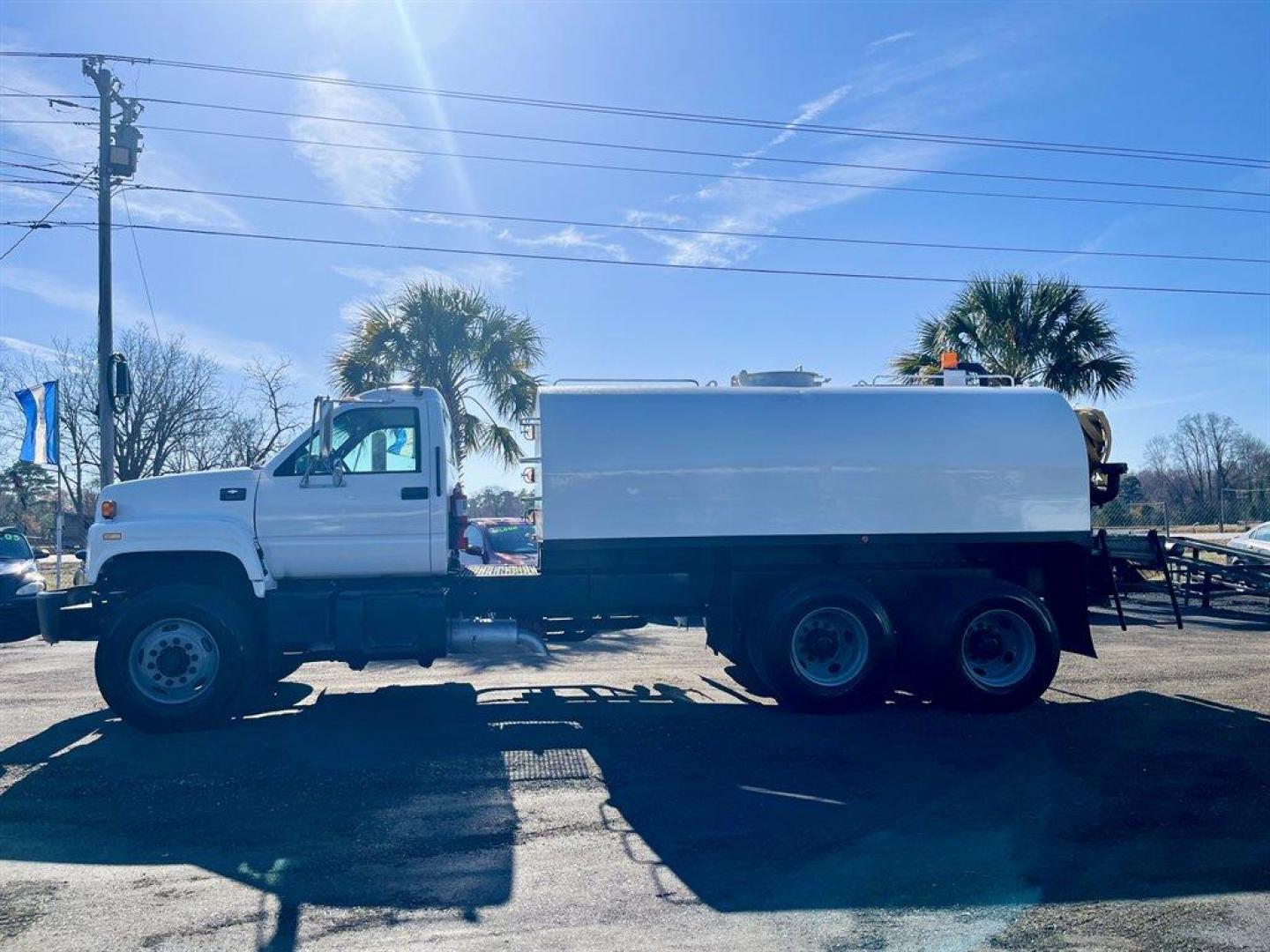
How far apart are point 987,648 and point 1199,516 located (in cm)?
2618

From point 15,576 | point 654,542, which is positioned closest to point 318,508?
point 654,542

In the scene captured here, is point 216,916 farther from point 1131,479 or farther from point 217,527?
point 1131,479

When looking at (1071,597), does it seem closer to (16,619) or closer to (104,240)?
(16,619)

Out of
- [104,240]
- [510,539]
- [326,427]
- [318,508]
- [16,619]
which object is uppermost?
[104,240]

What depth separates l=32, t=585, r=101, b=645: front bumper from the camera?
8.97 meters

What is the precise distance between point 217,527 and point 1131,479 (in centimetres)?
3467

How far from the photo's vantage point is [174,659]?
28.8ft

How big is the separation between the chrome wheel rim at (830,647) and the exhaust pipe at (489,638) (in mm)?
2384

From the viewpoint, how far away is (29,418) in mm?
19875

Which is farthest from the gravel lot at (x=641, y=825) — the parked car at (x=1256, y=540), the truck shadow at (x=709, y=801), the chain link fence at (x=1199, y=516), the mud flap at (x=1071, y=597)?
the chain link fence at (x=1199, y=516)

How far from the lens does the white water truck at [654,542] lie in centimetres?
902

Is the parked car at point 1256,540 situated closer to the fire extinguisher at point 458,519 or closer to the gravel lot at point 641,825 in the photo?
the gravel lot at point 641,825

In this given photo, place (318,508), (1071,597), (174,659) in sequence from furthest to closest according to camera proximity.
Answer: (1071,597), (318,508), (174,659)

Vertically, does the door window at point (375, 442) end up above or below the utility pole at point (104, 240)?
below
